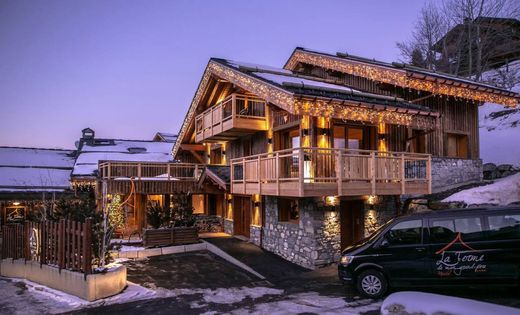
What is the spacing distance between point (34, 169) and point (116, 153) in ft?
22.0

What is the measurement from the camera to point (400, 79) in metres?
16.4

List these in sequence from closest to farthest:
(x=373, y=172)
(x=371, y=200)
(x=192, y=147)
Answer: (x=373, y=172) → (x=371, y=200) → (x=192, y=147)

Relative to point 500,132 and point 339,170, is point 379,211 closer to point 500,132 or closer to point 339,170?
point 339,170

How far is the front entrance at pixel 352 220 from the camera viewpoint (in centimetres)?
1511

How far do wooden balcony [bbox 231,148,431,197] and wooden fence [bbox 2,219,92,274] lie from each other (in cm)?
600

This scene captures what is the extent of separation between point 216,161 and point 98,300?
15215 millimetres

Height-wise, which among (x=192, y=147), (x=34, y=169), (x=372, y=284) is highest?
(x=192, y=147)

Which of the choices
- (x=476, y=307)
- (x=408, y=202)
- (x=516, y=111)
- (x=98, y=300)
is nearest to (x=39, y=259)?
(x=98, y=300)

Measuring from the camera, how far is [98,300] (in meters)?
9.98

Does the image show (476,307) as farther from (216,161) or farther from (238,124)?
(216,161)

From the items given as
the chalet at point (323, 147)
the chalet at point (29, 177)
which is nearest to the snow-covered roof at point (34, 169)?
the chalet at point (29, 177)

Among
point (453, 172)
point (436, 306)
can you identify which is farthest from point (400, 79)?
point (436, 306)

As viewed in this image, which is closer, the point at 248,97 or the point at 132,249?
the point at 132,249

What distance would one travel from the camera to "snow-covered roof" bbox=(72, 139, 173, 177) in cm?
2872
